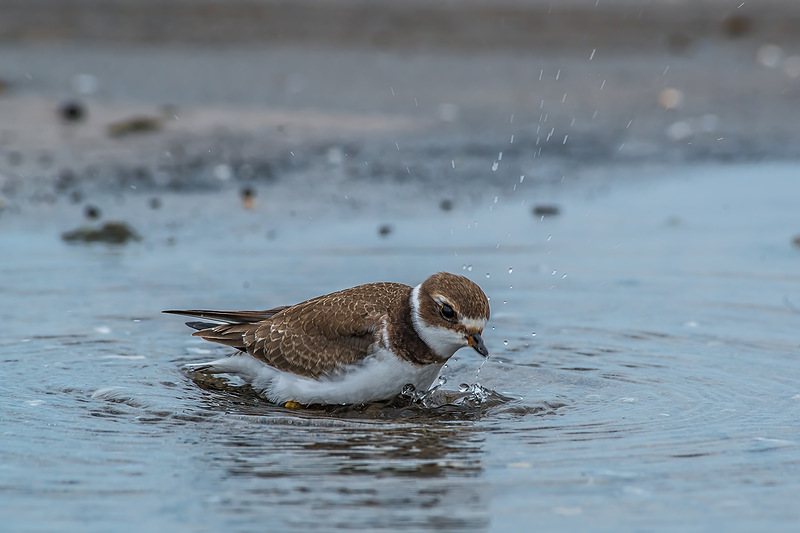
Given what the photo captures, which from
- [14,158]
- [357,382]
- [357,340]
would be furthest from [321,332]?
[14,158]

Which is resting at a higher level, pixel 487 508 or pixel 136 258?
pixel 136 258

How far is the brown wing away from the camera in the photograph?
23.9 feet

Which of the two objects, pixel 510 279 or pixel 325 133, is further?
pixel 325 133

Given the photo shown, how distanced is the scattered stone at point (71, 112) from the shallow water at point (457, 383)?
3.34 m

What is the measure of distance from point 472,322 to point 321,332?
1.04 meters

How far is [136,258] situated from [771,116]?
31.6 feet

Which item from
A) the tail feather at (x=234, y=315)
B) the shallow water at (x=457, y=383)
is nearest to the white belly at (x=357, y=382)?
the shallow water at (x=457, y=383)

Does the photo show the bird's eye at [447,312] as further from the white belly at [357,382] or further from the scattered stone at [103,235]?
the scattered stone at [103,235]

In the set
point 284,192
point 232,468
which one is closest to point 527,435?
point 232,468

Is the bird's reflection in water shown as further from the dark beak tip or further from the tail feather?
the tail feather

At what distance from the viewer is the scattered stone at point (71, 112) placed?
15398mm

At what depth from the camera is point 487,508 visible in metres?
5.41

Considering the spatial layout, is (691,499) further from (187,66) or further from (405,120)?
(187,66)

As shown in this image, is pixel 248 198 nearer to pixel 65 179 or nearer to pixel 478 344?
pixel 65 179
